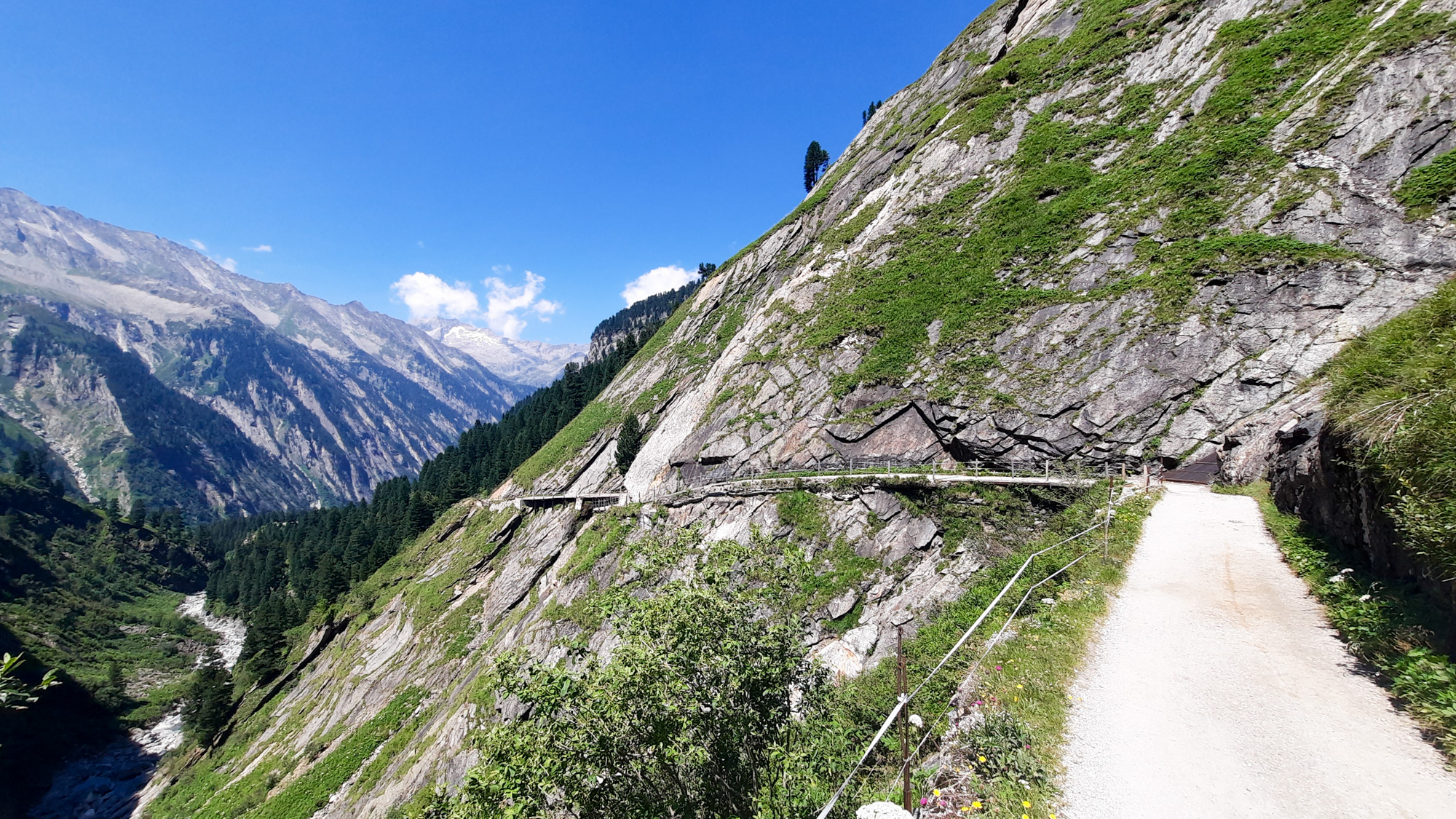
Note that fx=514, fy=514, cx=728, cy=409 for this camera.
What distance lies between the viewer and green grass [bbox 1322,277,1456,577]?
7.84 m

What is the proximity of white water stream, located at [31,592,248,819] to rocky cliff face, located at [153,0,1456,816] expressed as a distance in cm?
1837

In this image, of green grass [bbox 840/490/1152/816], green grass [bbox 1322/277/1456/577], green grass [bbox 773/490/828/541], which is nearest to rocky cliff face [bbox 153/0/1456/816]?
green grass [bbox 773/490/828/541]

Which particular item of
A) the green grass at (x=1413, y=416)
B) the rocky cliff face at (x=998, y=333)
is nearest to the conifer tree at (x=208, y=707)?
the rocky cliff face at (x=998, y=333)

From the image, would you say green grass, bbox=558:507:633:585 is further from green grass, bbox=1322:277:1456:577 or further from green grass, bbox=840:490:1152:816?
green grass, bbox=1322:277:1456:577

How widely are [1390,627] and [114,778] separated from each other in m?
106

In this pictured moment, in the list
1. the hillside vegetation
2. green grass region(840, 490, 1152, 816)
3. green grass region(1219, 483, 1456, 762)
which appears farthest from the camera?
the hillside vegetation

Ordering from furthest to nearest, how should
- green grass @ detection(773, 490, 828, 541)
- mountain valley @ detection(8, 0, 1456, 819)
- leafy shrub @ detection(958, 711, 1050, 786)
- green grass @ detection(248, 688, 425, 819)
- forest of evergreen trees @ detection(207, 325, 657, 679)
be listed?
1. forest of evergreen trees @ detection(207, 325, 657, 679)
2. green grass @ detection(248, 688, 425, 819)
3. green grass @ detection(773, 490, 828, 541)
4. mountain valley @ detection(8, 0, 1456, 819)
5. leafy shrub @ detection(958, 711, 1050, 786)

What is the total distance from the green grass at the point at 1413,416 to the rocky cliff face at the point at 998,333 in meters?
10.4

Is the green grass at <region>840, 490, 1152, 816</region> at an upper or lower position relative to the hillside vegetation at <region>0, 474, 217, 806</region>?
lower

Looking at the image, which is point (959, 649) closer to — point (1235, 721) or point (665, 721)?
point (1235, 721)

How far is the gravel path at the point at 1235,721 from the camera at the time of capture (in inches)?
256

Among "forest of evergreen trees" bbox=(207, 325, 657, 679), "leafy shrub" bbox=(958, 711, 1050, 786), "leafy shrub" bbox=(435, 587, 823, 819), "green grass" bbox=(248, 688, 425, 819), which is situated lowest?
"green grass" bbox=(248, 688, 425, 819)

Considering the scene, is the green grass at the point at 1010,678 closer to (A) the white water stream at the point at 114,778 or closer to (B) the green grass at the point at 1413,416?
(B) the green grass at the point at 1413,416

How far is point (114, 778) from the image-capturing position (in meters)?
60.6
